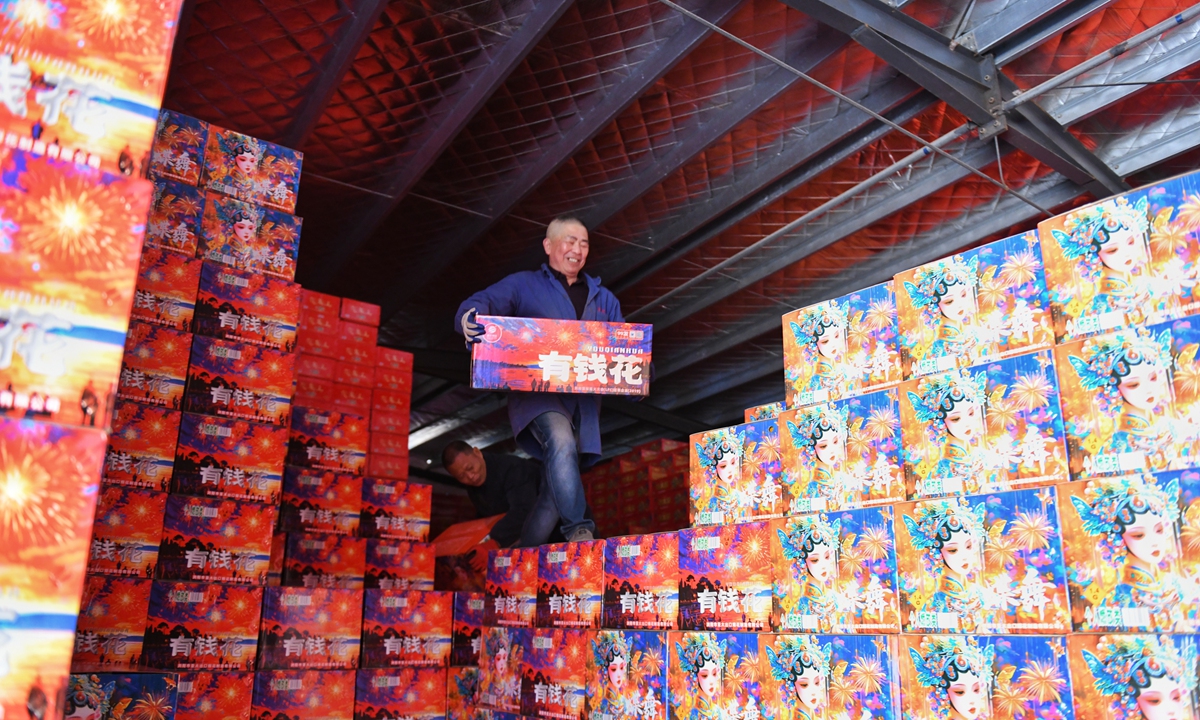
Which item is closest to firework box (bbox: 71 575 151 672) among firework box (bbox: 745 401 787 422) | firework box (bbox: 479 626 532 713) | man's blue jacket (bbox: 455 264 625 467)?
firework box (bbox: 479 626 532 713)

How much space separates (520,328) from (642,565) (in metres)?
1.15

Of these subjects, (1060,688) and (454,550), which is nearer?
(1060,688)

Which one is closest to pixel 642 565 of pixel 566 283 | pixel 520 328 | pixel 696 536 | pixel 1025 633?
pixel 696 536

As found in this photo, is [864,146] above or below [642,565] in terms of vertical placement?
above

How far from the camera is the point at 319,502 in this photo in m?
4.41

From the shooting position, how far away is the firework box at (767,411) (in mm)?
2941

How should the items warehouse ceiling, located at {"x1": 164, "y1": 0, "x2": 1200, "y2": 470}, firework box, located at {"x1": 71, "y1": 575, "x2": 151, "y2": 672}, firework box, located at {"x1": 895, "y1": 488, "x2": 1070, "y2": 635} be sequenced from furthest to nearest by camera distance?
warehouse ceiling, located at {"x1": 164, "y1": 0, "x2": 1200, "y2": 470} → firework box, located at {"x1": 71, "y1": 575, "x2": 151, "y2": 672} → firework box, located at {"x1": 895, "y1": 488, "x2": 1070, "y2": 635}

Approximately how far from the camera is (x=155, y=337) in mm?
3330

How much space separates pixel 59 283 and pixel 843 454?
2.05 metres

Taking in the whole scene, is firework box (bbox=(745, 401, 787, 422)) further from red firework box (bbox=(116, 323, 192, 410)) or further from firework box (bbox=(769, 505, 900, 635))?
red firework box (bbox=(116, 323, 192, 410))

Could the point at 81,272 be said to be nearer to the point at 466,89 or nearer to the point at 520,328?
the point at 520,328

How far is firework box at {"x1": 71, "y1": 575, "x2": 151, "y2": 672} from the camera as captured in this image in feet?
9.85

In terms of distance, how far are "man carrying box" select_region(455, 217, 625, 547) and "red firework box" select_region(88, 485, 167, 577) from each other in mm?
1400

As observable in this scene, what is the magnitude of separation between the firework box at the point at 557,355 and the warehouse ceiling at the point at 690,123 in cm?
133
